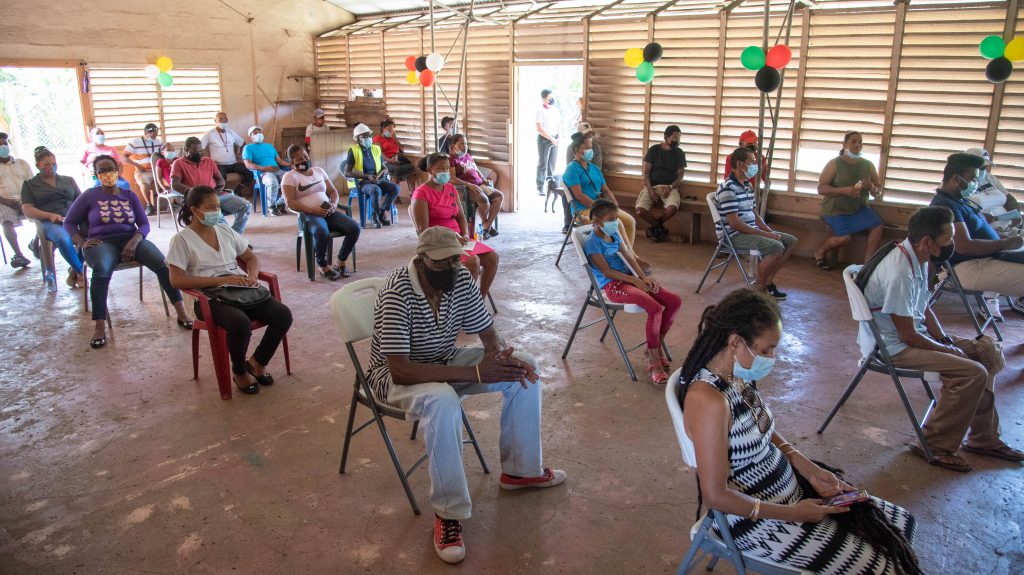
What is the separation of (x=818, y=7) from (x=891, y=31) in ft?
2.56

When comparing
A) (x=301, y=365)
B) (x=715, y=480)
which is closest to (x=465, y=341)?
(x=301, y=365)

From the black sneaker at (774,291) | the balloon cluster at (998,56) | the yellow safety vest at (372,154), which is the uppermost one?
the balloon cluster at (998,56)

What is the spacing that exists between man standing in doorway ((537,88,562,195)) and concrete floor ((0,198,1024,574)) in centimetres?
590

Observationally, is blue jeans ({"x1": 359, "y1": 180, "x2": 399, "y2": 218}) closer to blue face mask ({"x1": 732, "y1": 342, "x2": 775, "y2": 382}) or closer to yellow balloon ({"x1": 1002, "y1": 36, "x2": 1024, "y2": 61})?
yellow balloon ({"x1": 1002, "y1": 36, "x2": 1024, "y2": 61})

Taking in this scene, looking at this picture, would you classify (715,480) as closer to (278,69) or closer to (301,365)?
(301,365)

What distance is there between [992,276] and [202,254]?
5.60 m

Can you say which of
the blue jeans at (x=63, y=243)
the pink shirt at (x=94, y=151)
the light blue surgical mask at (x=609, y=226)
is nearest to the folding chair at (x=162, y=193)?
the pink shirt at (x=94, y=151)

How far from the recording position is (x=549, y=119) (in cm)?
1146

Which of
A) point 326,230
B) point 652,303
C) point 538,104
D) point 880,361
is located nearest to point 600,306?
point 652,303

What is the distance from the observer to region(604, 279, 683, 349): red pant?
4.89m

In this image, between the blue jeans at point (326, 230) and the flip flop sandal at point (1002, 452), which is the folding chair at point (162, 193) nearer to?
the blue jeans at point (326, 230)

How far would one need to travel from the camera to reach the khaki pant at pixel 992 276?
5.46 m

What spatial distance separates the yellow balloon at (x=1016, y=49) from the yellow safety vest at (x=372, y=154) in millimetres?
7339

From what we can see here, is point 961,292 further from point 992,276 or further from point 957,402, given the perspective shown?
point 957,402
